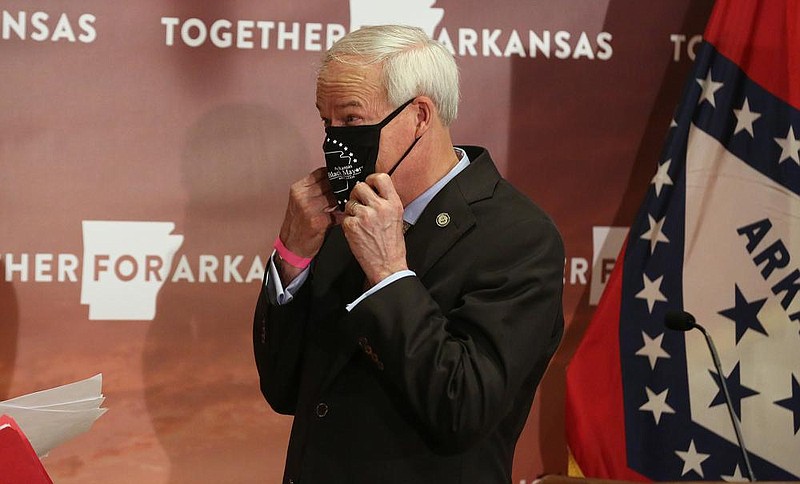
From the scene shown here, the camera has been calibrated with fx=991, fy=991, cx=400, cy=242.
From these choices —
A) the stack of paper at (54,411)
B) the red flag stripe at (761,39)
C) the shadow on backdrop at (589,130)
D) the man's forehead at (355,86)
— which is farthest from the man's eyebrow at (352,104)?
the red flag stripe at (761,39)

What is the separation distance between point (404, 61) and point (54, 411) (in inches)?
33.9

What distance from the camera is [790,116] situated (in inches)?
122

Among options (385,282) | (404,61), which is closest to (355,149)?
(404,61)

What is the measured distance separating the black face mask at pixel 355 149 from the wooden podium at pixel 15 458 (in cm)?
76

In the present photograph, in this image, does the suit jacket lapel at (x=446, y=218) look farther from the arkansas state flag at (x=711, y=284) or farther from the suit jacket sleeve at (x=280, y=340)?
the arkansas state flag at (x=711, y=284)

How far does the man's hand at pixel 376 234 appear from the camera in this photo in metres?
1.69

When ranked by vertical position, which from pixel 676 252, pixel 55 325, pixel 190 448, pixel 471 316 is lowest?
pixel 190 448

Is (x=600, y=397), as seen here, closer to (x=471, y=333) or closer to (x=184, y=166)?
(x=184, y=166)

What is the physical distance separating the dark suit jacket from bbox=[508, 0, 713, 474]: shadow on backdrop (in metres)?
1.37

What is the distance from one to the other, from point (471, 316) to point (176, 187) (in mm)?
1725

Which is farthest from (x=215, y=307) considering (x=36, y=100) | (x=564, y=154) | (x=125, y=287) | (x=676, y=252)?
(x=676, y=252)

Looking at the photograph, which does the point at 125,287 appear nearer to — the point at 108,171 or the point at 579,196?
the point at 108,171

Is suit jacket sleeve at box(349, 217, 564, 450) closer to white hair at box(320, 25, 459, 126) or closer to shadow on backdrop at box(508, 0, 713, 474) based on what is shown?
white hair at box(320, 25, 459, 126)

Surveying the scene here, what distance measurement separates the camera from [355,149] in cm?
182
